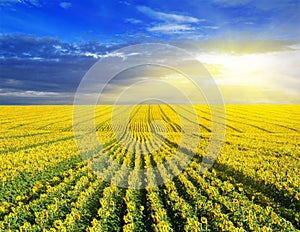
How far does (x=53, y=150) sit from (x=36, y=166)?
4530mm

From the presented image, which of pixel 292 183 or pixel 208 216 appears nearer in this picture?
pixel 208 216

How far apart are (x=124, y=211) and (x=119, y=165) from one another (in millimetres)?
6644

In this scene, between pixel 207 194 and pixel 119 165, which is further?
pixel 119 165

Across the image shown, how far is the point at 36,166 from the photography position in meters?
15.5

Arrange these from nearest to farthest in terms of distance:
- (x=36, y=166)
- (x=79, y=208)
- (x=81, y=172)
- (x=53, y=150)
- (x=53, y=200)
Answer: (x=79, y=208) → (x=53, y=200) → (x=81, y=172) → (x=36, y=166) → (x=53, y=150)

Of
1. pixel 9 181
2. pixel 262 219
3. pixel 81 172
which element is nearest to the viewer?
pixel 262 219

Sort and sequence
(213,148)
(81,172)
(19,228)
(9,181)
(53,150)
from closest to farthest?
(19,228)
(9,181)
(81,172)
(53,150)
(213,148)

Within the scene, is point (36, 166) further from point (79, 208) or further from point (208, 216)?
point (208, 216)

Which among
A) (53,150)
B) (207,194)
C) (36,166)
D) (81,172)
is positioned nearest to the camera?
(207,194)

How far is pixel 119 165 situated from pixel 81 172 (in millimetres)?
2583

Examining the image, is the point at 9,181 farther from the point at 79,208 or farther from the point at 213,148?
the point at 213,148

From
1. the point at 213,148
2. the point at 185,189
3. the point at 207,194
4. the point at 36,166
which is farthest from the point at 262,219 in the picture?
the point at 213,148

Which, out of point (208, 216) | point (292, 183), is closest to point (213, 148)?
point (292, 183)

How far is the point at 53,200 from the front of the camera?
400 inches
